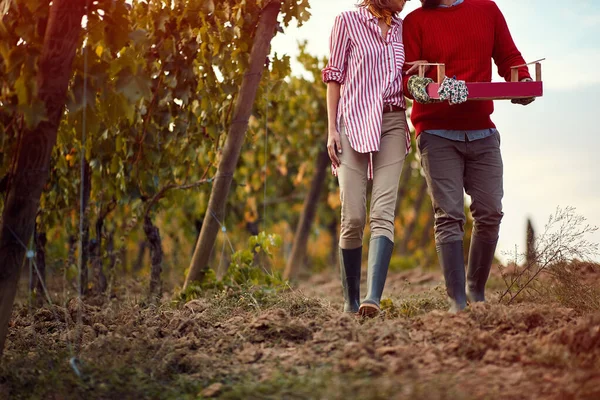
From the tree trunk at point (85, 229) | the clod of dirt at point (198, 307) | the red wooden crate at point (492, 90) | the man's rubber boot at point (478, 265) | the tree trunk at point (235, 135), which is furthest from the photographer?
the tree trunk at point (85, 229)

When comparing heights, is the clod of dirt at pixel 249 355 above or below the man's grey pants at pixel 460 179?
below

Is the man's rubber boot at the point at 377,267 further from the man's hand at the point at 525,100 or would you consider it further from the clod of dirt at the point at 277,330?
the man's hand at the point at 525,100

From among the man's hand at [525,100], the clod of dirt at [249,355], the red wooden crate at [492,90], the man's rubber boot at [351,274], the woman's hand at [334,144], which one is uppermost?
the red wooden crate at [492,90]

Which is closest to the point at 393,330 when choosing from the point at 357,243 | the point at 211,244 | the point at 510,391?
the point at 510,391

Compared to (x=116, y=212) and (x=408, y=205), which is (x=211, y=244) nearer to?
(x=116, y=212)

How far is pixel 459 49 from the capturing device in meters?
4.10

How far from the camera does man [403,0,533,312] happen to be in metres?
4.09

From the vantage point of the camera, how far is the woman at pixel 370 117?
412 cm

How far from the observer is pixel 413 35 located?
4.17m

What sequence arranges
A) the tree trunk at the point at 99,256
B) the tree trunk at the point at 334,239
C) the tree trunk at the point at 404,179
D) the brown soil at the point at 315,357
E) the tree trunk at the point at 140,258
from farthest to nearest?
1. the tree trunk at the point at 404,179
2. the tree trunk at the point at 334,239
3. the tree trunk at the point at 140,258
4. the tree trunk at the point at 99,256
5. the brown soil at the point at 315,357

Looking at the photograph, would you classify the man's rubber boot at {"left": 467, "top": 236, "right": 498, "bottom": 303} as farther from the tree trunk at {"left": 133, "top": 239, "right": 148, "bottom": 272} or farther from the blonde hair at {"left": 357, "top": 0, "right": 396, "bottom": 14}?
the tree trunk at {"left": 133, "top": 239, "right": 148, "bottom": 272}

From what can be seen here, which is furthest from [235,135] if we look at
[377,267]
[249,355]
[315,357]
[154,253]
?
[315,357]

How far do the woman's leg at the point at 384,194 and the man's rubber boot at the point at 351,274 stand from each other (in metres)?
0.15

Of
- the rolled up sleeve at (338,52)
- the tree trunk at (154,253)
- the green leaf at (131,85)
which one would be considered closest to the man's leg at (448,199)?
the rolled up sleeve at (338,52)
